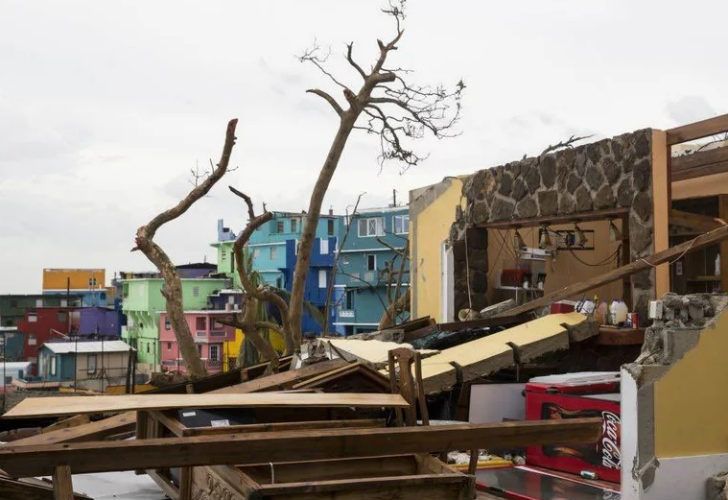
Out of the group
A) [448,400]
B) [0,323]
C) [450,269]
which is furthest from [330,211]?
[448,400]

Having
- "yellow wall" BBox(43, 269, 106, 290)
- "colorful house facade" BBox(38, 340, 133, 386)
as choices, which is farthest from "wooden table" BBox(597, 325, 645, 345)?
"yellow wall" BBox(43, 269, 106, 290)

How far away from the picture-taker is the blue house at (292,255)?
56312 mm

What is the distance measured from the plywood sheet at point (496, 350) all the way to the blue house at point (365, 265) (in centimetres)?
3854

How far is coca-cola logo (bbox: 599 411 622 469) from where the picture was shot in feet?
26.8

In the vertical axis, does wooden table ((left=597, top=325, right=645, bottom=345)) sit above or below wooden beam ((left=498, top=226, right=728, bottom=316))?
below

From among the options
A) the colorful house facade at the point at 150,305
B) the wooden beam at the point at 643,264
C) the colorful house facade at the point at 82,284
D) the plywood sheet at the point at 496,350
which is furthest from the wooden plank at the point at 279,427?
the colorful house facade at the point at 82,284

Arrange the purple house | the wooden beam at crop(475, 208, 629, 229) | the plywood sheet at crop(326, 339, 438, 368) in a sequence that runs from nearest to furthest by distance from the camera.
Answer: the plywood sheet at crop(326, 339, 438, 368), the wooden beam at crop(475, 208, 629, 229), the purple house

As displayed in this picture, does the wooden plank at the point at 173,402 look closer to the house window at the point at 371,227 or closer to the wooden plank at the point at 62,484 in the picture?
the wooden plank at the point at 62,484

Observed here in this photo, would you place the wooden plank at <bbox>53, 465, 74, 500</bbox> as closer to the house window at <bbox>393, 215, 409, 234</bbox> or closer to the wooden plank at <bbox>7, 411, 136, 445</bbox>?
the wooden plank at <bbox>7, 411, 136, 445</bbox>

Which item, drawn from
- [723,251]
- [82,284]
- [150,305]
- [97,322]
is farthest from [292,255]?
[723,251]

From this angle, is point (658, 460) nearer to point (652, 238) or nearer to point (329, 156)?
point (652, 238)

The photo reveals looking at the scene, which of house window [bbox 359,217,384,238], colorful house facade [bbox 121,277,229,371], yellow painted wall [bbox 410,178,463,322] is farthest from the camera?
colorful house facade [bbox 121,277,229,371]

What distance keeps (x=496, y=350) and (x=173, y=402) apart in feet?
18.8

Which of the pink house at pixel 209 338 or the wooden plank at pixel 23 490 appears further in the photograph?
the pink house at pixel 209 338
